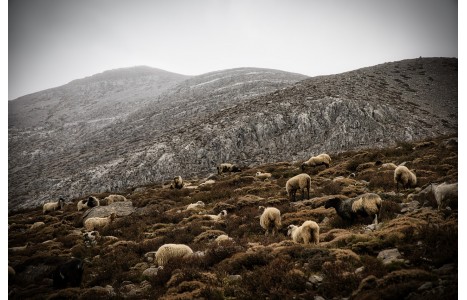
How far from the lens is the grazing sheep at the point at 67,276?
957 cm

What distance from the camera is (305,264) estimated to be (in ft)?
24.7

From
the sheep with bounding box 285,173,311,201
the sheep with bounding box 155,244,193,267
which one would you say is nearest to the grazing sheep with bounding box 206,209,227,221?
the sheep with bounding box 285,173,311,201

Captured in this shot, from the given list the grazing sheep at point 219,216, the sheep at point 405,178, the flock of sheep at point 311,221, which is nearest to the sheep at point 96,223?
the flock of sheep at point 311,221

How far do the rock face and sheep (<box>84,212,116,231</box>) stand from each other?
1863 centimetres

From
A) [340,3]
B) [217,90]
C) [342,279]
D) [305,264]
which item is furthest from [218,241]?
[217,90]

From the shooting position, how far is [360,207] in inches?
438

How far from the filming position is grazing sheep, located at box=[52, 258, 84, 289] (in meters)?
9.57

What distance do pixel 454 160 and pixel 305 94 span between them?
34.1 meters

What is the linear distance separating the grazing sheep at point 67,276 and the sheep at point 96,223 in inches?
415

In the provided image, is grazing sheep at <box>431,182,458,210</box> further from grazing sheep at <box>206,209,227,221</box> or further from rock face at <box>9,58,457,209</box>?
rock face at <box>9,58,457,209</box>

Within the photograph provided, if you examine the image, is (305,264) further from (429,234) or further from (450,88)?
(450,88)

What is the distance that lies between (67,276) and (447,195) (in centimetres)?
1367

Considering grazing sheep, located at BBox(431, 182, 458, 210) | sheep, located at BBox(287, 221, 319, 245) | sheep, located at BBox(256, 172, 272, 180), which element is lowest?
sheep, located at BBox(256, 172, 272, 180)

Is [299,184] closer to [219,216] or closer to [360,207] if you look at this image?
[219,216]
